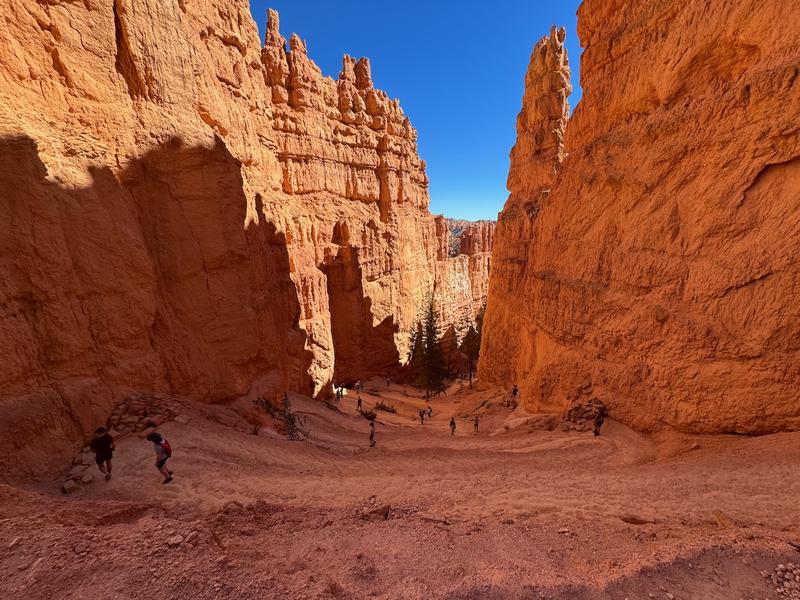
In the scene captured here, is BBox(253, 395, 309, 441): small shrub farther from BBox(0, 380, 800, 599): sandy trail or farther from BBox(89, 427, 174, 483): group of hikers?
BBox(89, 427, 174, 483): group of hikers

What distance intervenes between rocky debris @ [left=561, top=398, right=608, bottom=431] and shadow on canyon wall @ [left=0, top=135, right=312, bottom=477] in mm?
10698

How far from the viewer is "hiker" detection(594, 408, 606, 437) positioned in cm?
994

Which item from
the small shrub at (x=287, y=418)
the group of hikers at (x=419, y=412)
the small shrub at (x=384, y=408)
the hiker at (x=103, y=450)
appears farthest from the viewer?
the small shrub at (x=384, y=408)

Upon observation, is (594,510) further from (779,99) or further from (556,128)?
(556,128)

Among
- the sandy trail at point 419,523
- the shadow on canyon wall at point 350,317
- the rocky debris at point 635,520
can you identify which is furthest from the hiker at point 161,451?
the shadow on canyon wall at point 350,317

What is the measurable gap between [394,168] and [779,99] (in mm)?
30661

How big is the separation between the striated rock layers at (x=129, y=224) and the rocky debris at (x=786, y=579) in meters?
10.9

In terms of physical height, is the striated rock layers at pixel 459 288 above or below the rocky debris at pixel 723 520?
above

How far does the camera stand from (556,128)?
23484 millimetres

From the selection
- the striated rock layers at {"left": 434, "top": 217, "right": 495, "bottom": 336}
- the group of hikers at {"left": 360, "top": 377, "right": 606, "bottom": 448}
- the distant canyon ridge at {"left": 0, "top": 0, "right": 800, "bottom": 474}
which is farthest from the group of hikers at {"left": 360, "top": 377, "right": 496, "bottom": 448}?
the striated rock layers at {"left": 434, "top": 217, "right": 495, "bottom": 336}

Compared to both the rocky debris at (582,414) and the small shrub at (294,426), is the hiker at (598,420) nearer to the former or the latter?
the rocky debris at (582,414)

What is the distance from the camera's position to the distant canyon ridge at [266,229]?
23.7ft

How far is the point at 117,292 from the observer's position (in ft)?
29.3

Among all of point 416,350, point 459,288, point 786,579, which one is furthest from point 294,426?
point 459,288
